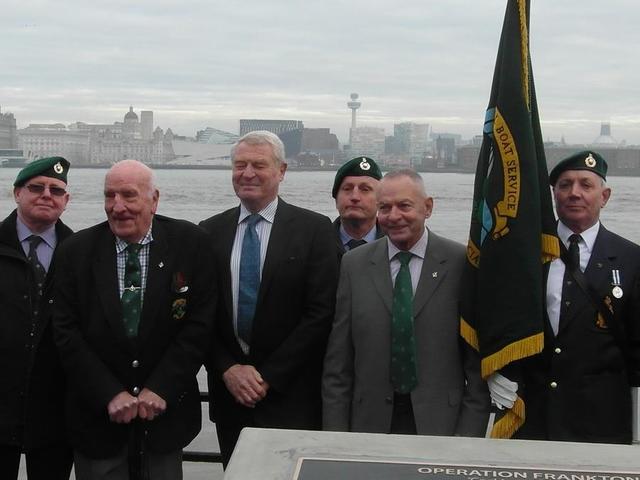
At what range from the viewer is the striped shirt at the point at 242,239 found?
3.81 m

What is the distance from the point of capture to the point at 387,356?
3.60 m

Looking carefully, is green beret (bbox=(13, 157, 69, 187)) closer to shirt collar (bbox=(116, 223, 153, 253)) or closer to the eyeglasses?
the eyeglasses

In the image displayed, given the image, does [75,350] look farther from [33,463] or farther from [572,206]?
[572,206]

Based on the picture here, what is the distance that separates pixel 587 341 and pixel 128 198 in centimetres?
187

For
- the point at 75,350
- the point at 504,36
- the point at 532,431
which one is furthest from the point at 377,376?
the point at 504,36

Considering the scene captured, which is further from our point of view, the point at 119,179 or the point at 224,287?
the point at 224,287

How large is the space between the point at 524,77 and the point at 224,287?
151 centimetres

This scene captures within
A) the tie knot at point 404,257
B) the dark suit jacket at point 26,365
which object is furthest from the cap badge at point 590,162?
the dark suit jacket at point 26,365

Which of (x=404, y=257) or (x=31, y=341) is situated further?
(x=31, y=341)

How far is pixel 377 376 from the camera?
11.8 ft

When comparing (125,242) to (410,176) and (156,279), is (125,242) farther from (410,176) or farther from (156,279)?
(410,176)

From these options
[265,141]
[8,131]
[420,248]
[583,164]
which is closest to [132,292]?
[265,141]

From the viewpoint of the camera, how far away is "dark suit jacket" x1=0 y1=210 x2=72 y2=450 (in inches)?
149

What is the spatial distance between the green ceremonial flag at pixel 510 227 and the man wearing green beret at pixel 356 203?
97cm
